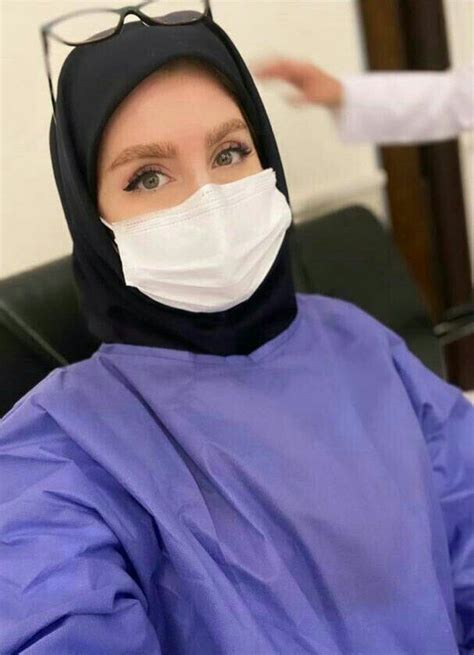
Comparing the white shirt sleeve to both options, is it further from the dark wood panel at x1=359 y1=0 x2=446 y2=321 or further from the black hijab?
the black hijab

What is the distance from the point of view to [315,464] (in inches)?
36.6

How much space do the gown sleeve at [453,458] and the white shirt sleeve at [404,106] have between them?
1.76 feet

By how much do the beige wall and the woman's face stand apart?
109 millimetres

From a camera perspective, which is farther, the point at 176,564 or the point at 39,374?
the point at 39,374

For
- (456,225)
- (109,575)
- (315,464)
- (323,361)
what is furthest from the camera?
(456,225)

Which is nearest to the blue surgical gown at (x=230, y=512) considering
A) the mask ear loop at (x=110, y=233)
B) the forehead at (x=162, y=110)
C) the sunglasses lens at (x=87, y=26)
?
the mask ear loop at (x=110, y=233)

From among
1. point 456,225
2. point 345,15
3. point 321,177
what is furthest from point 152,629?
point 456,225

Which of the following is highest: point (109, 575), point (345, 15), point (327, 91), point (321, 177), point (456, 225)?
point (345, 15)

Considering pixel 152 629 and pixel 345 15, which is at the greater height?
pixel 345 15

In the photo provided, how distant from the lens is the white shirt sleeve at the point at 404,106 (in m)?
1.47

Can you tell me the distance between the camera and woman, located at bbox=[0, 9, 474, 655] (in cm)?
A: 81

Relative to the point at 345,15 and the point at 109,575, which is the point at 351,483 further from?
the point at 345,15

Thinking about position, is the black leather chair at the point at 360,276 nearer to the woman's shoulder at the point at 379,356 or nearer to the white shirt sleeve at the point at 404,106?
A: the white shirt sleeve at the point at 404,106

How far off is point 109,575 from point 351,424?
39cm
